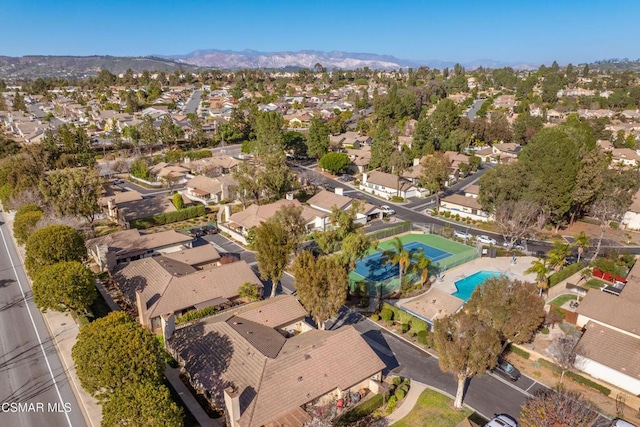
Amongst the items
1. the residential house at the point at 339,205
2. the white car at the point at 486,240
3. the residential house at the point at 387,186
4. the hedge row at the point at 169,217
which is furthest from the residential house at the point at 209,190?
the white car at the point at 486,240

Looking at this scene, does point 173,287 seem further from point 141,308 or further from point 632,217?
point 632,217

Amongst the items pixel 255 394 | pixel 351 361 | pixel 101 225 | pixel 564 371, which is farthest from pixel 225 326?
pixel 101 225

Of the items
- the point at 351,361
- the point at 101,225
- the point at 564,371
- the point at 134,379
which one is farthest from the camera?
the point at 101,225

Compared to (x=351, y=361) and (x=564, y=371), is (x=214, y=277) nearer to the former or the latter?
(x=351, y=361)

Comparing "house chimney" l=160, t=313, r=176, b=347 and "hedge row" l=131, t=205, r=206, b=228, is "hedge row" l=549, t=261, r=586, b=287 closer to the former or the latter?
"house chimney" l=160, t=313, r=176, b=347

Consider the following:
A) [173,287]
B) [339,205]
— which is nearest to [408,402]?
[173,287]

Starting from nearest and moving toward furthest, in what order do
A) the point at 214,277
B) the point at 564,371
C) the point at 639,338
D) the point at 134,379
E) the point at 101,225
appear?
the point at 134,379, the point at 564,371, the point at 639,338, the point at 214,277, the point at 101,225
